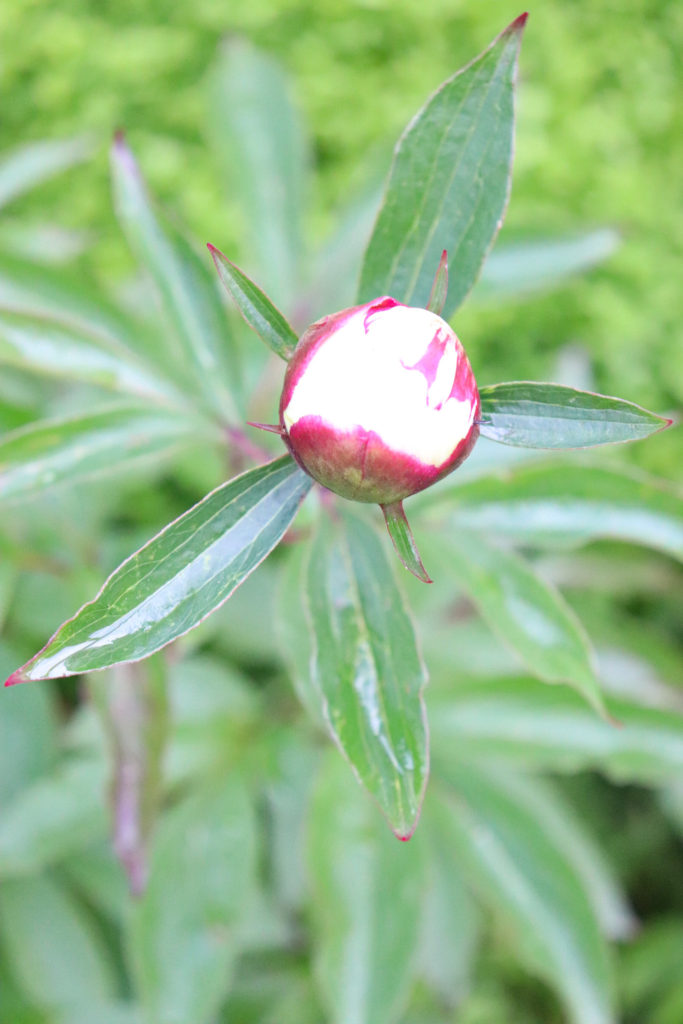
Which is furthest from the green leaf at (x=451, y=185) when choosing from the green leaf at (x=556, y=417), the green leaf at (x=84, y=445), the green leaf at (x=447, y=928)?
the green leaf at (x=447, y=928)

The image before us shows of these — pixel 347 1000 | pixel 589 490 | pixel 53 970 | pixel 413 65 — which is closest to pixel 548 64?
pixel 413 65

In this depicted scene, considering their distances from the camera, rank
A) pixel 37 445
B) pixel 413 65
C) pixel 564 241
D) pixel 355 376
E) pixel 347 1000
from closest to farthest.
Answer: pixel 355 376
pixel 37 445
pixel 347 1000
pixel 564 241
pixel 413 65

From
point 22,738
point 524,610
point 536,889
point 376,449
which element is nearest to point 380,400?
point 376,449

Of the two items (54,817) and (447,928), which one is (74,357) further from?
(447,928)

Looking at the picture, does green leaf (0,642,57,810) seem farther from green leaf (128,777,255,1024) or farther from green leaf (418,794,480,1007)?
green leaf (418,794,480,1007)

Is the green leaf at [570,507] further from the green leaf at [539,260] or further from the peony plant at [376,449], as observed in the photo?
the green leaf at [539,260]

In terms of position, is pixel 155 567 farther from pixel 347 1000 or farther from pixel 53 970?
pixel 53 970
